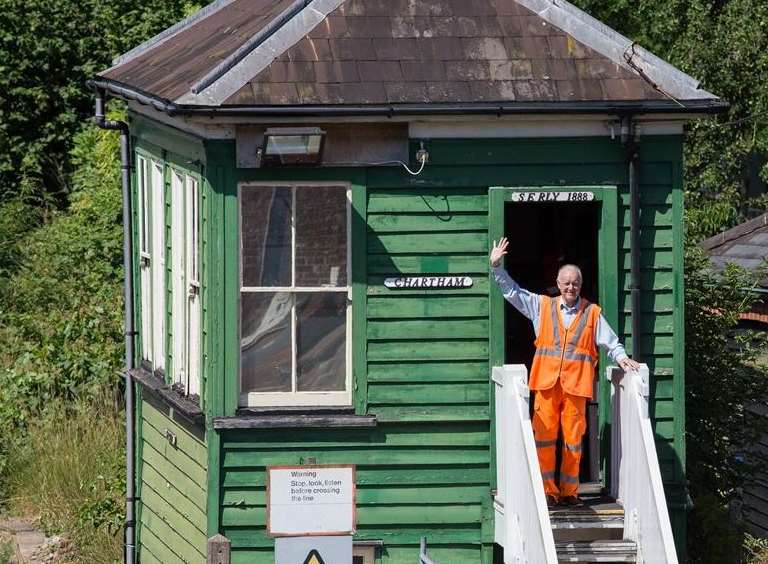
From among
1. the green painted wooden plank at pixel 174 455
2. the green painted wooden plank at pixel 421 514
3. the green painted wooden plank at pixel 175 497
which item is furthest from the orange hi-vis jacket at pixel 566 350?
the green painted wooden plank at pixel 175 497

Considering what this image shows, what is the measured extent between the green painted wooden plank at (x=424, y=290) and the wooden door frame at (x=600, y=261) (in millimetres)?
73

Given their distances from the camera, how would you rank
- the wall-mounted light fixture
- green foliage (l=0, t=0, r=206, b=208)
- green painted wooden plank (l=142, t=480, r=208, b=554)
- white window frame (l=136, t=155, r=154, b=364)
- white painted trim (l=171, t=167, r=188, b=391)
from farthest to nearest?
1. green foliage (l=0, t=0, r=206, b=208)
2. white window frame (l=136, t=155, r=154, b=364)
3. white painted trim (l=171, t=167, r=188, b=391)
4. green painted wooden plank (l=142, t=480, r=208, b=554)
5. the wall-mounted light fixture

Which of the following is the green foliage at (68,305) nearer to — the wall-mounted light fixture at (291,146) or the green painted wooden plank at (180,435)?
the green painted wooden plank at (180,435)

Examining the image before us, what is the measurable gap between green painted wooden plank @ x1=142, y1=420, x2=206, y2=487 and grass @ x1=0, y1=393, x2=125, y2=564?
1468 millimetres

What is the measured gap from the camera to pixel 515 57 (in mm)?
10938

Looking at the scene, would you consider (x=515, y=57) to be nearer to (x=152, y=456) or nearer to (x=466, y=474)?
A: (x=466, y=474)

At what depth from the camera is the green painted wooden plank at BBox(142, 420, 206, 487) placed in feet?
36.7

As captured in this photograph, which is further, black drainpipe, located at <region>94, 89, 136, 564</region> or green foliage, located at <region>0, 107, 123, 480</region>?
green foliage, located at <region>0, 107, 123, 480</region>

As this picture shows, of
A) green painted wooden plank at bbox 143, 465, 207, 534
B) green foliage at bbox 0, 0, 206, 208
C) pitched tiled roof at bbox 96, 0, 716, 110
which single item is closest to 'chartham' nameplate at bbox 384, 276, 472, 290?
pitched tiled roof at bbox 96, 0, 716, 110

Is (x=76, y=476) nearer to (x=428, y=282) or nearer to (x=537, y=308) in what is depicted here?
(x=428, y=282)

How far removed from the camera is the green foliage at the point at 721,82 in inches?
803

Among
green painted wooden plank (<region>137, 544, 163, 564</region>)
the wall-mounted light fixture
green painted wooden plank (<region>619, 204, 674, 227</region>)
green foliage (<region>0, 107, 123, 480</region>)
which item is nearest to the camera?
the wall-mounted light fixture

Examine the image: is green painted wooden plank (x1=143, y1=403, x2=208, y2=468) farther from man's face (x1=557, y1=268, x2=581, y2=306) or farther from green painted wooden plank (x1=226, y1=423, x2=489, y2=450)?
man's face (x1=557, y1=268, x2=581, y2=306)

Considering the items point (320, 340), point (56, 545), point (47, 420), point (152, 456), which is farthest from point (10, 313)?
point (320, 340)
